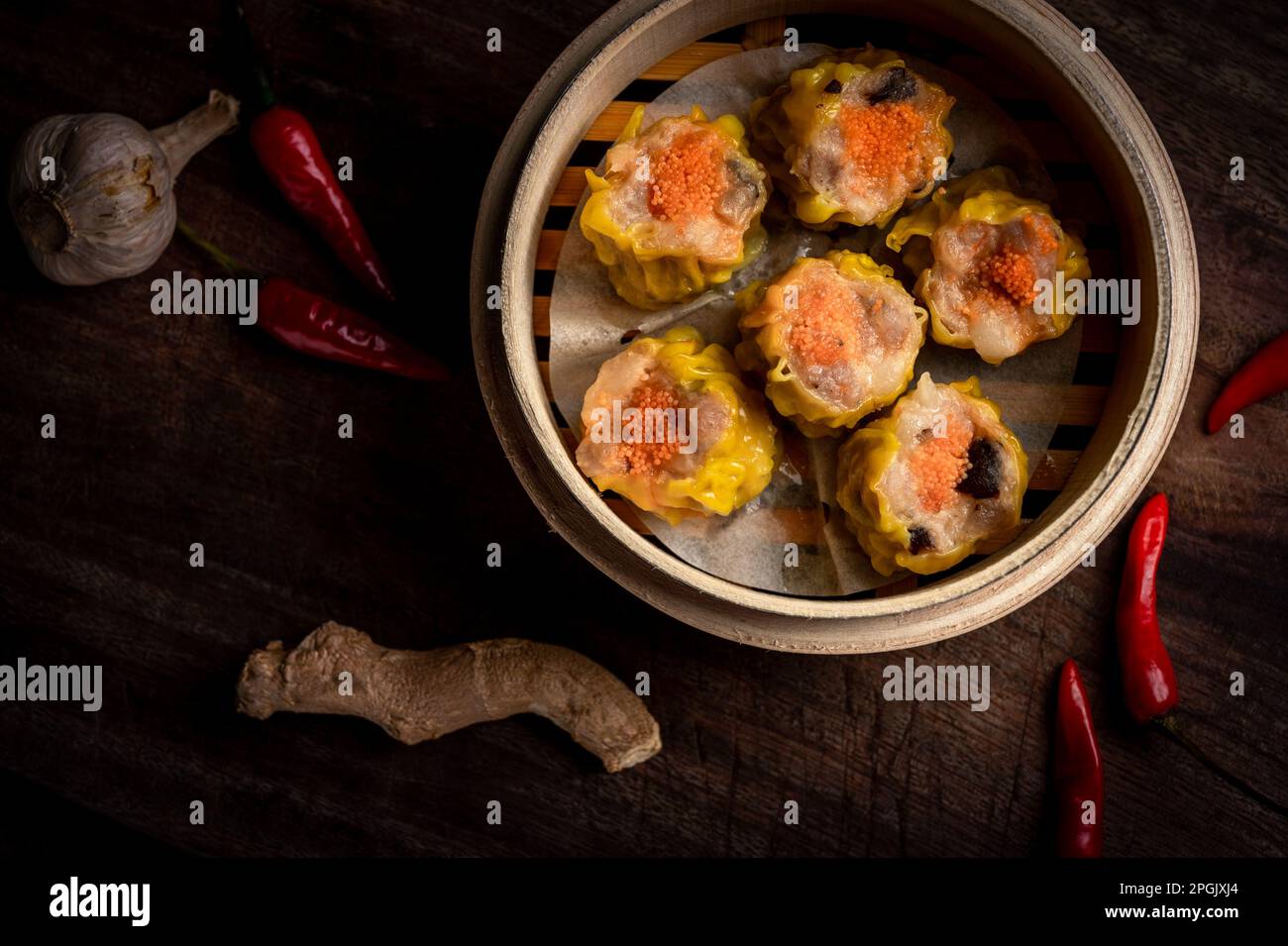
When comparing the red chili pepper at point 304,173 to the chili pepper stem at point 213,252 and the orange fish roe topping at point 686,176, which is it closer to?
the chili pepper stem at point 213,252

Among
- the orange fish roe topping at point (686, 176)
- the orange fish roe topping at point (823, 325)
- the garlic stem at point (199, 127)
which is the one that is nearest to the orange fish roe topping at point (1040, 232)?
the orange fish roe topping at point (823, 325)

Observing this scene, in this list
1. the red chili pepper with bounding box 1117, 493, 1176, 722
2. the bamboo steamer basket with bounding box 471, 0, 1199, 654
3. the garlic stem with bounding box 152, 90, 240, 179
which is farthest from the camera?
the garlic stem with bounding box 152, 90, 240, 179

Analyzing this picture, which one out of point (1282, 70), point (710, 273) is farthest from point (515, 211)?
point (1282, 70)

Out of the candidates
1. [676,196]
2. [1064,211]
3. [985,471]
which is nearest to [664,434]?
[676,196]

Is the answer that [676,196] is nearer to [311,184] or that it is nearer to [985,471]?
[985,471]

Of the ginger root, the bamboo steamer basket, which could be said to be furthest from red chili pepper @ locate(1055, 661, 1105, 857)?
the ginger root

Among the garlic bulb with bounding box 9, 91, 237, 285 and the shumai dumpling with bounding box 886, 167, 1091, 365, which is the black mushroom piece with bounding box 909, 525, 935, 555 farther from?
the garlic bulb with bounding box 9, 91, 237, 285

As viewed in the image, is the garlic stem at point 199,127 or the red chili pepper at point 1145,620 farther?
the garlic stem at point 199,127

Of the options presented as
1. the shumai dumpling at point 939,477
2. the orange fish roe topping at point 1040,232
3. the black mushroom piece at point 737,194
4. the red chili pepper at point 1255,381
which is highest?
the black mushroom piece at point 737,194
